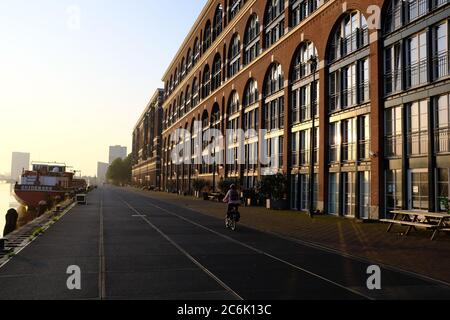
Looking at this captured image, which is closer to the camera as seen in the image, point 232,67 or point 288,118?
Result: point 288,118

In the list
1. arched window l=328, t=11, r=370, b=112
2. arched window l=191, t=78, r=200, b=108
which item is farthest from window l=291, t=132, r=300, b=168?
arched window l=191, t=78, r=200, b=108

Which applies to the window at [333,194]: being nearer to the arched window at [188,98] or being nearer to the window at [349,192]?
the window at [349,192]

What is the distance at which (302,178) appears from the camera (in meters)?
33.0

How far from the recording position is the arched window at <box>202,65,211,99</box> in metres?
62.7

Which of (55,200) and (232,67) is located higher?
(232,67)

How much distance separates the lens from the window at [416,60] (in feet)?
69.2

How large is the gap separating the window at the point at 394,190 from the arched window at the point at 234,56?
29382 millimetres

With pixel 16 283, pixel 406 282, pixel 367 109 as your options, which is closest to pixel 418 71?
pixel 367 109

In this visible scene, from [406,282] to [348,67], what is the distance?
20665mm

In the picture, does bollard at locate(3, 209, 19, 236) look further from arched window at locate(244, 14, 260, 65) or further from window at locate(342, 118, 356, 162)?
arched window at locate(244, 14, 260, 65)

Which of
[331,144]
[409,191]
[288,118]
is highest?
[288,118]

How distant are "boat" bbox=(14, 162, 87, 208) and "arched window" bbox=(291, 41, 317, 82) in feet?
69.6

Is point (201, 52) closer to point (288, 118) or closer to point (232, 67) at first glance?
point (232, 67)

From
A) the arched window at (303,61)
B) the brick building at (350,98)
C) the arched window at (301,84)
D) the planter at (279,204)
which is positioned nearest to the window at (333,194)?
the brick building at (350,98)
